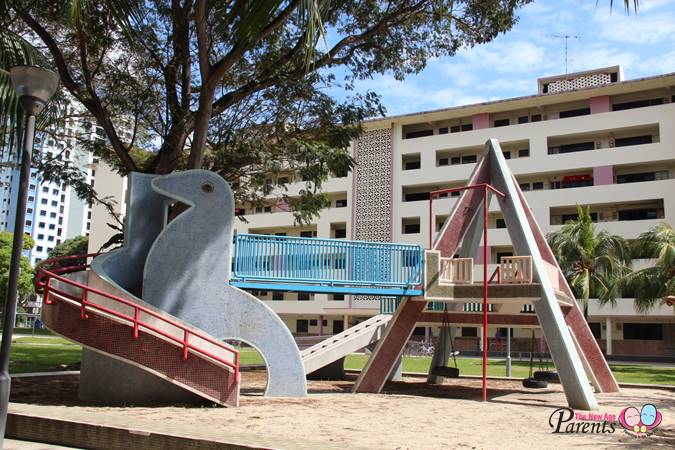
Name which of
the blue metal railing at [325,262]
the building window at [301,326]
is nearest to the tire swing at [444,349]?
the blue metal railing at [325,262]

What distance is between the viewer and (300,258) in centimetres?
1688

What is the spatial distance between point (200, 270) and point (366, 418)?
4.66 m

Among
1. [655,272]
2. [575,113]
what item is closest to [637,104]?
[575,113]

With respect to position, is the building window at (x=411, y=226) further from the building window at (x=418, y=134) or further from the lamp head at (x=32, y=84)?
the lamp head at (x=32, y=84)

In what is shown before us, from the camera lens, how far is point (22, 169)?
8328mm

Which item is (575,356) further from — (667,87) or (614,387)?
(667,87)

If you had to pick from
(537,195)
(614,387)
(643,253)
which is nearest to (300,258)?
(614,387)

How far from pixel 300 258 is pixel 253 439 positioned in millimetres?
8930

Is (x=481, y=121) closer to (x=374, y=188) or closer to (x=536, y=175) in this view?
(x=536, y=175)

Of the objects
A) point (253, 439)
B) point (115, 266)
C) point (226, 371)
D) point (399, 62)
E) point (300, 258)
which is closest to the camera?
point (253, 439)

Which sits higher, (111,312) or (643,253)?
(643,253)

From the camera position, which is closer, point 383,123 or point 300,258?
point 300,258

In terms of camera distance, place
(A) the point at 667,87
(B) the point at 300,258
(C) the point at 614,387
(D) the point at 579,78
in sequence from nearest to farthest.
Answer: (B) the point at 300,258, (C) the point at 614,387, (A) the point at 667,87, (D) the point at 579,78

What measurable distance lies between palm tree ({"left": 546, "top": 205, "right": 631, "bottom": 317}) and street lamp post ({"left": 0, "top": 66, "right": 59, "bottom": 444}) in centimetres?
3306
